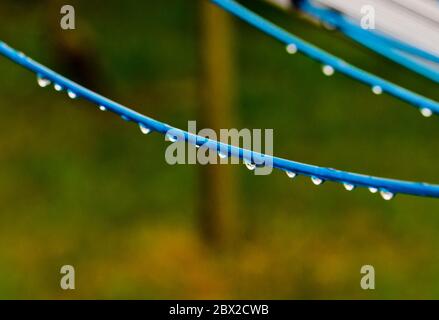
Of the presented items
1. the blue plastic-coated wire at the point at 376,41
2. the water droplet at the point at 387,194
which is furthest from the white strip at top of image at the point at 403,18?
the water droplet at the point at 387,194

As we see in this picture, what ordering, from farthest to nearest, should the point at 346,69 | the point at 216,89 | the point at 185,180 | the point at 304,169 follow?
1. the point at 185,180
2. the point at 216,89
3. the point at 346,69
4. the point at 304,169

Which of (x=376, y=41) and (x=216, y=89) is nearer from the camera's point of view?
(x=376, y=41)

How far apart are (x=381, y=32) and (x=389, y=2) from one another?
0.04 meters

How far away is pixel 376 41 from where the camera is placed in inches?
38.1

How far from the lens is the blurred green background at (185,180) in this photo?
2316 mm

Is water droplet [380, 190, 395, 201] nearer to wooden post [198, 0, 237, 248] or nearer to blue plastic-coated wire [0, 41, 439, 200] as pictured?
blue plastic-coated wire [0, 41, 439, 200]

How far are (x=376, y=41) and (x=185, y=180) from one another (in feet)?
5.73

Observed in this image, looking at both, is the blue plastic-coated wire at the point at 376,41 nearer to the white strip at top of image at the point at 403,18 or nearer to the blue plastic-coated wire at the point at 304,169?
the white strip at top of image at the point at 403,18

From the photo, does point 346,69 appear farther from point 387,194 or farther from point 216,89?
point 216,89

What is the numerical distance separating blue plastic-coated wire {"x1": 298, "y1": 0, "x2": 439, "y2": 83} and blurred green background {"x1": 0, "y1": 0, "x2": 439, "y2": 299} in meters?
1.14

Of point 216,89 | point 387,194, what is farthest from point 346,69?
point 216,89

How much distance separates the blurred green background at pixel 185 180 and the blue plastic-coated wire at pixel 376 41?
3.73 ft

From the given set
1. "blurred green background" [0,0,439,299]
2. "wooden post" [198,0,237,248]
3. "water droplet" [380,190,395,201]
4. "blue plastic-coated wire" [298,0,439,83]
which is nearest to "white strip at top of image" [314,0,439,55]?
"blue plastic-coated wire" [298,0,439,83]

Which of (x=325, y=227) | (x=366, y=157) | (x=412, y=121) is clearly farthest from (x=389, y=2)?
(x=412, y=121)
